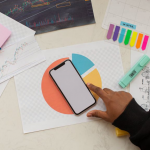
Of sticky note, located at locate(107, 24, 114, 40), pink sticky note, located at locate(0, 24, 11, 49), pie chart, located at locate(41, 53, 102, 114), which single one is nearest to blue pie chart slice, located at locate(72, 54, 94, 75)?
pie chart, located at locate(41, 53, 102, 114)

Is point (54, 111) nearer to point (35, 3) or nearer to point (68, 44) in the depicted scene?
point (68, 44)

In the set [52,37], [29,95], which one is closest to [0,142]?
[29,95]

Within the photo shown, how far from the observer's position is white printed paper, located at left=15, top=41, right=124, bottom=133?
0.72 m

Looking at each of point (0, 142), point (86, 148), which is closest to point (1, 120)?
point (0, 142)

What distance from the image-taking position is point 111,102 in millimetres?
706

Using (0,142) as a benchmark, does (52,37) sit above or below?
above

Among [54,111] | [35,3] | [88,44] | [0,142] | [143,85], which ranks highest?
[35,3]

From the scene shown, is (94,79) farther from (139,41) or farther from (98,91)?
(139,41)

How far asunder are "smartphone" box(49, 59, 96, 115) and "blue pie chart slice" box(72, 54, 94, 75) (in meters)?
0.01

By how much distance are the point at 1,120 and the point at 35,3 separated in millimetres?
444

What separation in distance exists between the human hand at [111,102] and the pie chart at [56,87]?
35mm

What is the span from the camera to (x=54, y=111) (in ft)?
2.38

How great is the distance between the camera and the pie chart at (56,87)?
728 mm

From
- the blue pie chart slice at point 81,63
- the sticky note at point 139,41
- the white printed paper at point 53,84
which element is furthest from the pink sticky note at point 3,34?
the sticky note at point 139,41
